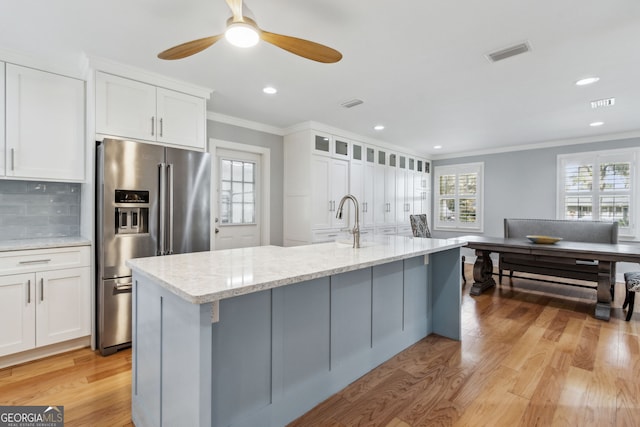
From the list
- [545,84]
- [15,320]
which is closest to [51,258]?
[15,320]

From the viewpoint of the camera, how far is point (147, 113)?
286cm

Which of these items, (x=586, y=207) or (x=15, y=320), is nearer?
(x=15, y=320)

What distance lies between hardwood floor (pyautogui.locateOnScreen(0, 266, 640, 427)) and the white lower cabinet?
0.20 m

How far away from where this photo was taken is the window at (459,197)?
262 inches

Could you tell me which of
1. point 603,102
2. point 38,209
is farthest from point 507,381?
point 38,209

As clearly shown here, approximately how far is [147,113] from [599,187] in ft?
22.3

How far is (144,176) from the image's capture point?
2717 millimetres

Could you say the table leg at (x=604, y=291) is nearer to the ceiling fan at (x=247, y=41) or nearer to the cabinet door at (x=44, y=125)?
the ceiling fan at (x=247, y=41)

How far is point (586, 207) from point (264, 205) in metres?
5.48

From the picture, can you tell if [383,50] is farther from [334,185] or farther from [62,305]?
[62,305]

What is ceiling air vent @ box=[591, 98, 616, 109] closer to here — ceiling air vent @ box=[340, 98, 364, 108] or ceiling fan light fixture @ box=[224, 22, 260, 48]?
ceiling air vent @ box=[340, 98, 364, 108]

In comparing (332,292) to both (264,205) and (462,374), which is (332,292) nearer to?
(462,374)

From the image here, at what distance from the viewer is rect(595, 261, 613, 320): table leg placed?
3.33 meters

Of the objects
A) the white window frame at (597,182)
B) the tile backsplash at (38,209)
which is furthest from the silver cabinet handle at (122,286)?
the white window frame at (597,182)
